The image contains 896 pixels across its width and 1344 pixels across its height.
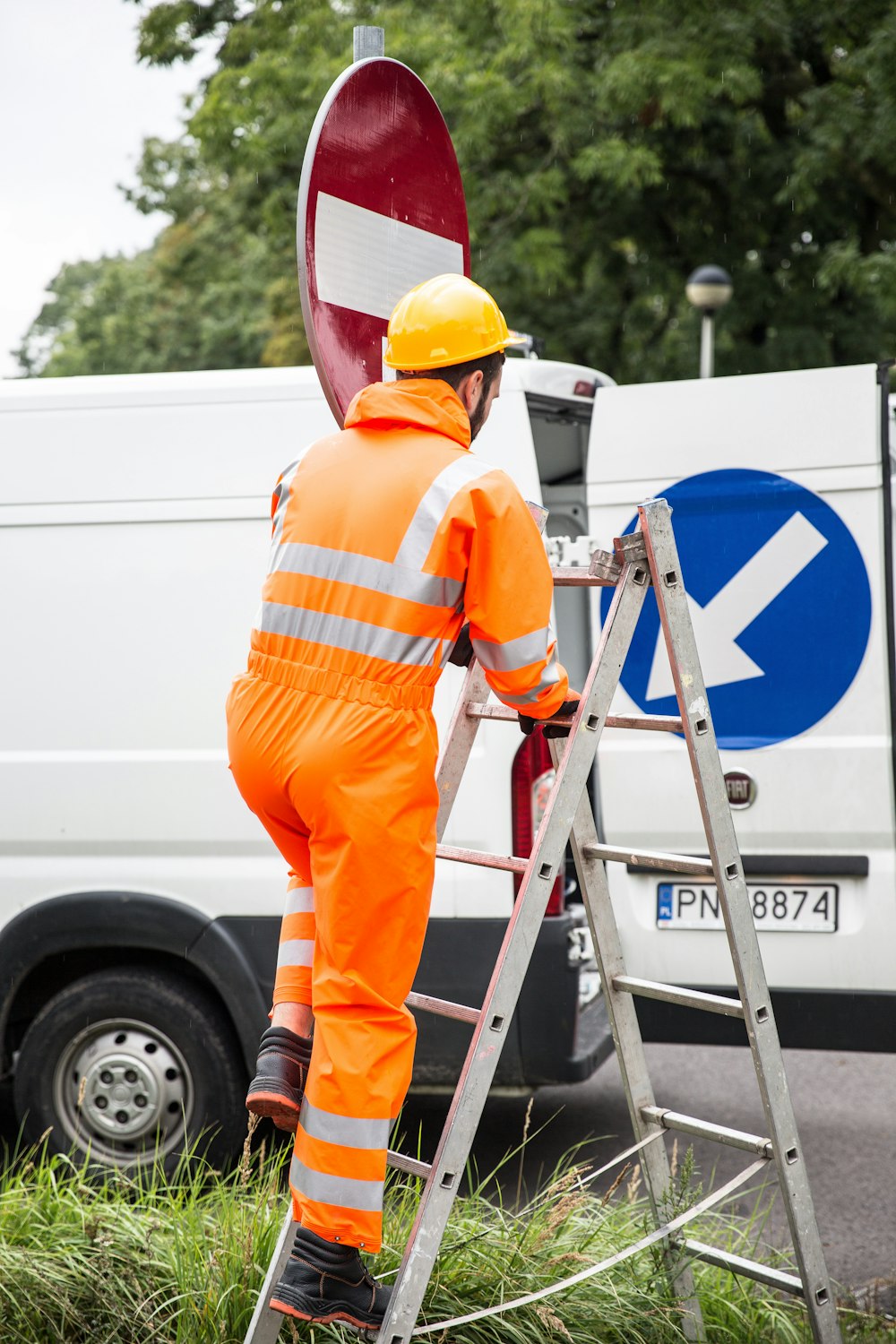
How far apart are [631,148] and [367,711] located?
932cm

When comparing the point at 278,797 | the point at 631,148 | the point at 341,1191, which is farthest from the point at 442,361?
the point at 631,148

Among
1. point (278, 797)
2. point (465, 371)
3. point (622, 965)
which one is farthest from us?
point (622, 965)

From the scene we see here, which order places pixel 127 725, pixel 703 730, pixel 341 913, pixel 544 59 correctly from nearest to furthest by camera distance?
1. pixel 341 913
2. pixel 703 730
3. pixel 127 725
4. pixel 544 59

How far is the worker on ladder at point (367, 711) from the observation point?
2.42 m

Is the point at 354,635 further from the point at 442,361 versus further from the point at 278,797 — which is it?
the point at 442,361

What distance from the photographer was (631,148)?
Result: 10.7 m

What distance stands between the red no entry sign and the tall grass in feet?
5.68

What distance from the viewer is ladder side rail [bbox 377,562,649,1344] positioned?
8.08 feet

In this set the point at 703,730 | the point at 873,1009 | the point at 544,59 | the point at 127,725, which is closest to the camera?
the point at 703,730

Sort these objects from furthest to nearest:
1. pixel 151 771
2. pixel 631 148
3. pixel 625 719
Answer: pixel 631 148
pixel 151 771
pixel 625 719

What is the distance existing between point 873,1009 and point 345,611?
2.42 metres

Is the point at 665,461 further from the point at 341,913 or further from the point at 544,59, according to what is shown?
the point at 544,59

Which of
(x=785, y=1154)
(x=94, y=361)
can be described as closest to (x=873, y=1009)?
(x=785, y=1154)

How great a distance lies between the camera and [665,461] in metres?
4.21
